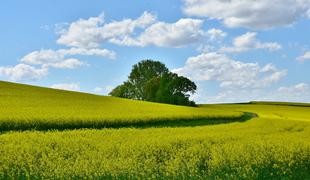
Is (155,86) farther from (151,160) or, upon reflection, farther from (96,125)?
(151,160)

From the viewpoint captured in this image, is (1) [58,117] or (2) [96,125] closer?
(1) [58,117]

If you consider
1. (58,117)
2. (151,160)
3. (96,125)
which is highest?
(58,117)

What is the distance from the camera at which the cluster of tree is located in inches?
2781

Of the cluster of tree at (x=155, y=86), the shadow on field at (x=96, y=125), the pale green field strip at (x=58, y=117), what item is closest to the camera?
the shadow on field at (x=96, y=125)

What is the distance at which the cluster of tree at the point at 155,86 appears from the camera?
7062 cm

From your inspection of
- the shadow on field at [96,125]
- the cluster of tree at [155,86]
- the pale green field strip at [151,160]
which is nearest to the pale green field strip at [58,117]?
the shadow on field at [96,125]

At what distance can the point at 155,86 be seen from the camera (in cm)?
7481

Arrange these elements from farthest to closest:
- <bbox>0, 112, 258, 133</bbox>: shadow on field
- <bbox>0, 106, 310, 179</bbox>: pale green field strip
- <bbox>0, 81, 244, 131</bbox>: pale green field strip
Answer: <bbox>0, 81, 244, 131</bbox>: pale green field strip < <bbox>0, 112, 258, 133</bbox>: shadow on field < <bbox>0, 106, 310, 179</bbox>: pale green field strip

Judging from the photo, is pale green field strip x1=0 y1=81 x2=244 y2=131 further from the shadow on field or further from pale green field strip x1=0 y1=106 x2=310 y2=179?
pale green field strip x1=0 y1=106 x2=310 y2=179

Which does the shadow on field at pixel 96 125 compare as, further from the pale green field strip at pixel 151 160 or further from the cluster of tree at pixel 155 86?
the cluster of tree at pixel 155 86

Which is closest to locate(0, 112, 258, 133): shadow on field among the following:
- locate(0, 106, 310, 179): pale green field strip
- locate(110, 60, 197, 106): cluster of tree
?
locate(0, 106, 310, 179): pale green field strip

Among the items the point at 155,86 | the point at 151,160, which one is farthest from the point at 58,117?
the point at 155,86

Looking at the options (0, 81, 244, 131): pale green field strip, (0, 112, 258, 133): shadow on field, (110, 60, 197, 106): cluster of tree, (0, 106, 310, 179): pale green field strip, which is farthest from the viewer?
(110, 60, 197, 106): cluster of tree

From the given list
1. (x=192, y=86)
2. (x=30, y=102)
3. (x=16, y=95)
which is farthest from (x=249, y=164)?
(x=192, y=86)
